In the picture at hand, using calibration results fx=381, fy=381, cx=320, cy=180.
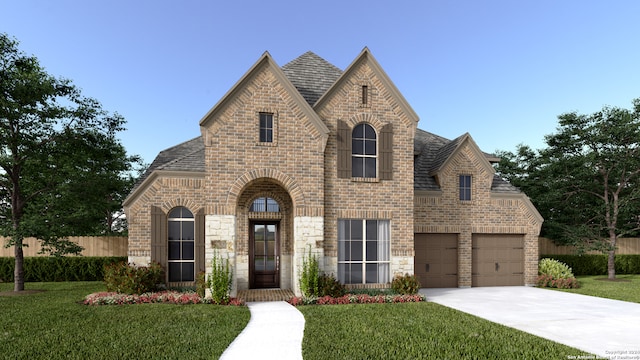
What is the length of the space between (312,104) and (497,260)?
36.0 ft

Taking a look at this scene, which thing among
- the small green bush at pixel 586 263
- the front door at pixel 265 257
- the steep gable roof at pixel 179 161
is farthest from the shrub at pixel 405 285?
the small green bush at pixel 586 263

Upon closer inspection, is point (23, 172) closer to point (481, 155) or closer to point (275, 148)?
point (275, 148)

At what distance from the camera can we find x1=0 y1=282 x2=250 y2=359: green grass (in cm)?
729

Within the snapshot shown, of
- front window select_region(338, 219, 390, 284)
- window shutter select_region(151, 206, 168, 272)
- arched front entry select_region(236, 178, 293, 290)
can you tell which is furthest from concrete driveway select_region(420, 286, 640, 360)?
window shutter select_region(151, 206, 168, 272)

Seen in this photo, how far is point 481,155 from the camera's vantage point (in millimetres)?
17203

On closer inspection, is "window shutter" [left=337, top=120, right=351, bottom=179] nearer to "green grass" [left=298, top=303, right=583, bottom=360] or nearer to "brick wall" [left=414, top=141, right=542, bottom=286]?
"brick wall" [left=414, top=141, right=542, bottom=286]

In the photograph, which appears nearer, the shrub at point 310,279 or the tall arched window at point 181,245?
the shrub at point 310,279

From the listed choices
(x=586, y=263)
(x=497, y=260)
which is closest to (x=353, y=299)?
Result: (x=497, y=260)

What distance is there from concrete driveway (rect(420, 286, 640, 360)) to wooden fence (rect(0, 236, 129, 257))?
1574cm

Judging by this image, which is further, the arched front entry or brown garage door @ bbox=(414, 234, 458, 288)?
brown garage door @ bbox=(414, 234, 458, 288)

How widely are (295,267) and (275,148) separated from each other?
418cm

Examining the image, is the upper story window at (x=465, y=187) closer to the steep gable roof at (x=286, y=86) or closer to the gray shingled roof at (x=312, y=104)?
the gray shingled roof at (x=312, y=104)

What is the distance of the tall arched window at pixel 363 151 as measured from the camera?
46.4ft

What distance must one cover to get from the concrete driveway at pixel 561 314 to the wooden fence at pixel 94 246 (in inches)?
620
